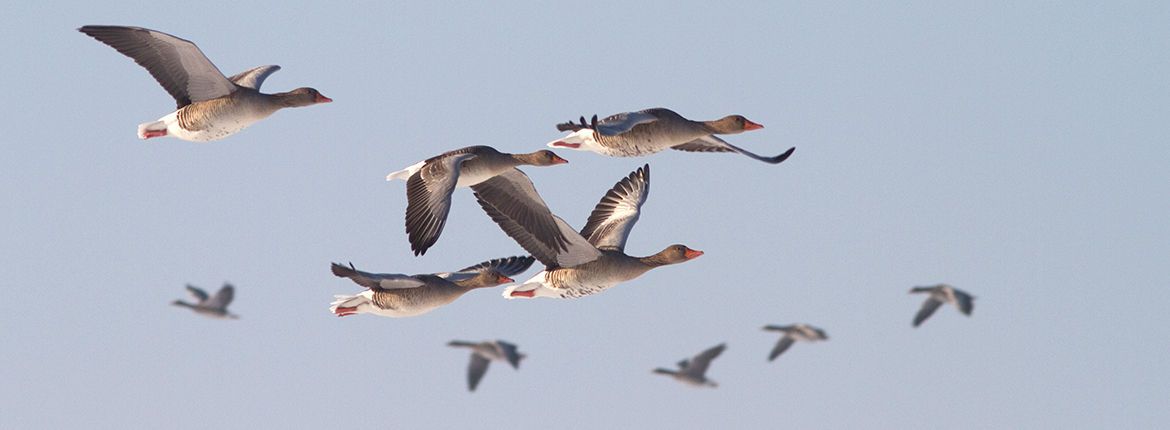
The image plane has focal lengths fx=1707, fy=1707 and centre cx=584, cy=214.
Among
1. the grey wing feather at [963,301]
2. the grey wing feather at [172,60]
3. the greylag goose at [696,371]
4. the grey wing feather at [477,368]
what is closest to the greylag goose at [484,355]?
the grey wing feather at [477,368]

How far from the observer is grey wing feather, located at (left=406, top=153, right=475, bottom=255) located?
22.0 metres

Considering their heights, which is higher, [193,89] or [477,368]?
[477,368]

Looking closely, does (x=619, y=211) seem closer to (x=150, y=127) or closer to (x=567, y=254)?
(x=567, y=254)

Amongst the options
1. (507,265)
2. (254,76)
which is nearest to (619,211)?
(507,265)

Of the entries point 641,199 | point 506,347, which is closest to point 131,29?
point 641,199

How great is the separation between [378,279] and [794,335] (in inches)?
888

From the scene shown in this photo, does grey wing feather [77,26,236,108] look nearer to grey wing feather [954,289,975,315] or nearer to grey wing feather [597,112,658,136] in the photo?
grey wing feather [597,112,658,136]

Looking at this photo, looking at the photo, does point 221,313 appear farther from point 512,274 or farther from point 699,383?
point 512,274

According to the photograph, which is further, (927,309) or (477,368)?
(927,309)

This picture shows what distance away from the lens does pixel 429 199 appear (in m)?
22.4

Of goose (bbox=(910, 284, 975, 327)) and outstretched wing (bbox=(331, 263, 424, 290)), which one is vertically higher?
goose (bbox=(910, 284, 975, 327))

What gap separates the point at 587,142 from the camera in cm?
2341

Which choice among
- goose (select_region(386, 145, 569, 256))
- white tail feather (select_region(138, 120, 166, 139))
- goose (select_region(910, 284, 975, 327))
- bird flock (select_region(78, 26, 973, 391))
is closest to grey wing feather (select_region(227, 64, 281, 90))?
bird flock (select_region(78, 26, 973, 391))

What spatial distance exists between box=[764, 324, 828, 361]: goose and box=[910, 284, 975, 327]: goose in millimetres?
Result: 2715
